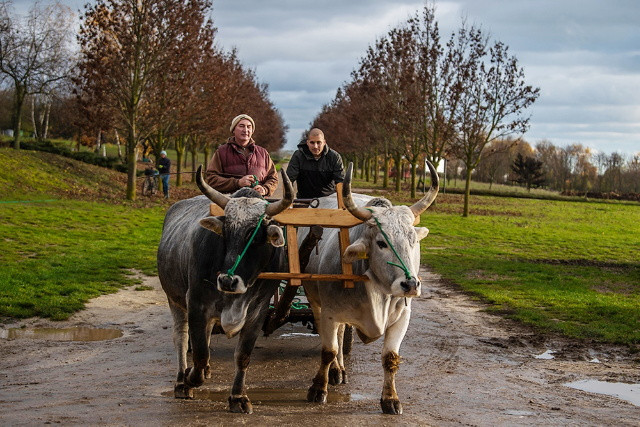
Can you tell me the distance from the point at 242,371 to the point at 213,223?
1.47m

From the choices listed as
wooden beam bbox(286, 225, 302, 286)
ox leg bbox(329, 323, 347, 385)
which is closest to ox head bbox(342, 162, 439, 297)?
wooden beam bbox(286, 225, 302, 286)

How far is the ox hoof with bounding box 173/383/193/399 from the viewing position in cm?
732

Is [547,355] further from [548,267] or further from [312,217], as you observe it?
[548,267]

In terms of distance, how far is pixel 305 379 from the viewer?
839cm

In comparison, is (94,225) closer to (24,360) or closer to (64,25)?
(24,360)

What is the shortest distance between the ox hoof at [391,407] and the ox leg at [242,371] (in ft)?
4.19

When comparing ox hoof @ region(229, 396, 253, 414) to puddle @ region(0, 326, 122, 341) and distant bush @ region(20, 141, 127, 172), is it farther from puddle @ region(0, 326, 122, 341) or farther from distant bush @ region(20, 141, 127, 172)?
distant bush @ region(20, 141, 127, 172)

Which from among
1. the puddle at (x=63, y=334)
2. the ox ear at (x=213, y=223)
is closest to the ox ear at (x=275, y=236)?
the ox ear at (x=213, y=223)

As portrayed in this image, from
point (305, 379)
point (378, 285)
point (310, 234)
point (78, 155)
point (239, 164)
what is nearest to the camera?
point (378, 285)

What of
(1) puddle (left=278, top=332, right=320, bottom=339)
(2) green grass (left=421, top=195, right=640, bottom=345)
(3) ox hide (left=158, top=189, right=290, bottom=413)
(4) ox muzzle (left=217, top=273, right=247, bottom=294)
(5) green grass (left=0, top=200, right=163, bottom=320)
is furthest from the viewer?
(2) green grass (left=421, top=195, right=640, bottom=345)

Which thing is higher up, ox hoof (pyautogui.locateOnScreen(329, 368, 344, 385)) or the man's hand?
the man's hand

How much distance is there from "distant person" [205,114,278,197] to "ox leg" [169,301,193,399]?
1667 millimetres

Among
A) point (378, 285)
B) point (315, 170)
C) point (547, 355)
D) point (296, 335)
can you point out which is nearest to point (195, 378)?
point (378, 285)

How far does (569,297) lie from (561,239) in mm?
12338
